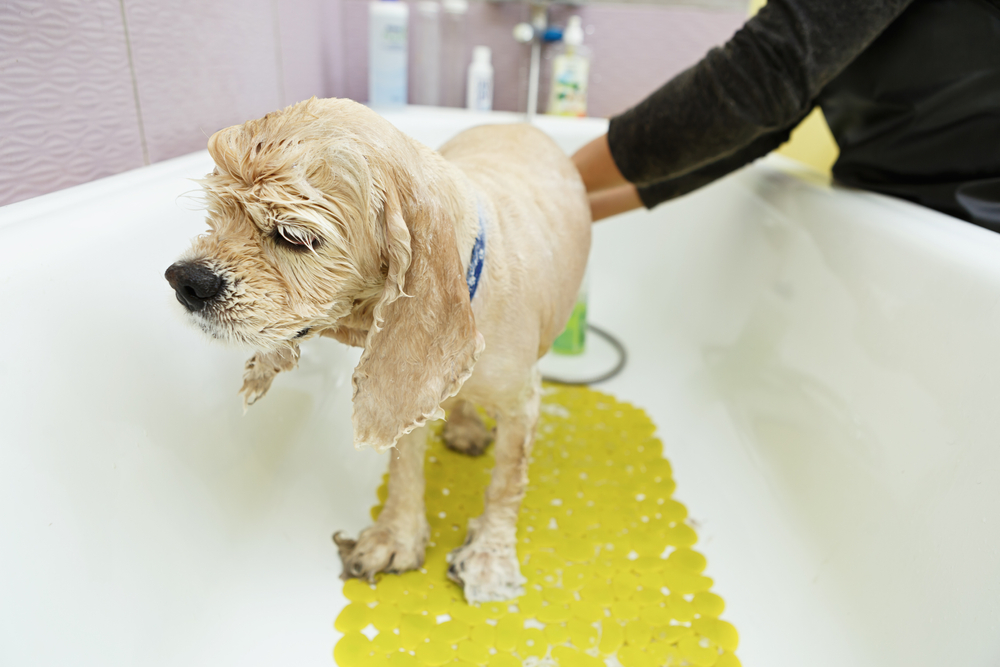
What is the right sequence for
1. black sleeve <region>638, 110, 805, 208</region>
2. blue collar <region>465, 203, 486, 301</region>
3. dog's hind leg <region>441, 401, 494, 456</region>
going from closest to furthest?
blue collar <region>465, 203, 486, 301</region> < dog's hind leg <region>441, 401, 494, 456</region> < black sleeve <region>638, 110, 805, 208</region>

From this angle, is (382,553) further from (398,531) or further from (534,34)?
(534,34)

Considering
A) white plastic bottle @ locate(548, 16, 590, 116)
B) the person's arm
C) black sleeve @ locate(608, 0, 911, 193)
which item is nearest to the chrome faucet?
white plastic bottle @ locate(548, 16, 590, 116)

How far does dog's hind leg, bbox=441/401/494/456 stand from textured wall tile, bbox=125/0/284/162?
27.6 inches

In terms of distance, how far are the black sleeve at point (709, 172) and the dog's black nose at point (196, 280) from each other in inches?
40.7

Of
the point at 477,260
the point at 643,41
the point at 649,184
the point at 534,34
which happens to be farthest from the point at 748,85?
the point at 643,41

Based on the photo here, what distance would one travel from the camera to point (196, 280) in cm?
59

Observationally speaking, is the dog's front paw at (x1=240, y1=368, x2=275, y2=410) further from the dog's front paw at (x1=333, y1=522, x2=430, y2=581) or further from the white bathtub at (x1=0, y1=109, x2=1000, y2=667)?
the dog's front paw at (x1=333, y1=522, x2=430, y2=581)

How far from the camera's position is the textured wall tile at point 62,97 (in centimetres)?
78

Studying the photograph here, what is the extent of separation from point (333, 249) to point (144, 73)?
0.69 metres

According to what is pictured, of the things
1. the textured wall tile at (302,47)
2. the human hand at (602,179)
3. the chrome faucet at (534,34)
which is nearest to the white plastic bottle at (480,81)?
the chrome faucet at (534,34)

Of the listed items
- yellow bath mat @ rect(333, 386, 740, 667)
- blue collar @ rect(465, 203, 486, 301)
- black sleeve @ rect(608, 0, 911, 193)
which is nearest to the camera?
blue collar @ rect(465, 203, 486, 301)

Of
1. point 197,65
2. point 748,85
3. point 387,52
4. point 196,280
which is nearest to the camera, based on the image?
point 196,280

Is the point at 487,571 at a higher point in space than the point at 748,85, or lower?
lower

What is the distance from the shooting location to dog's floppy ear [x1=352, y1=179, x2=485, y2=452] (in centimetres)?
64
